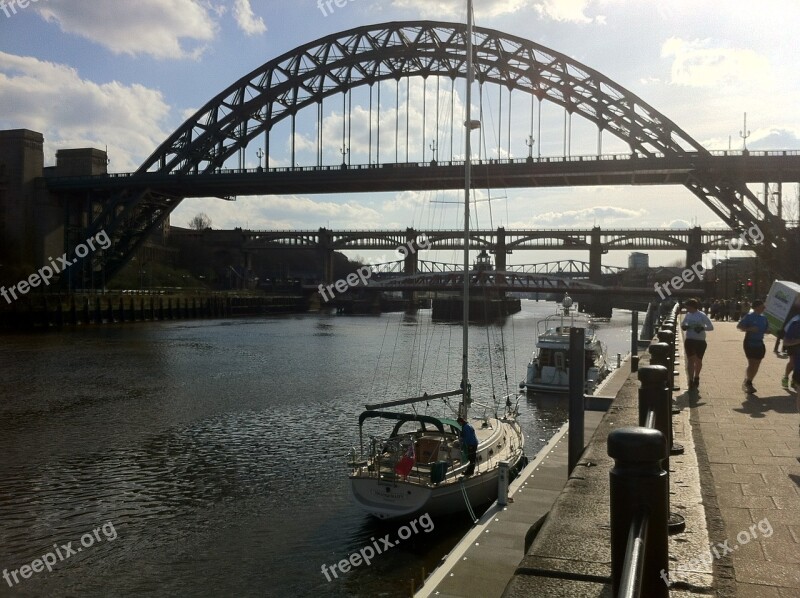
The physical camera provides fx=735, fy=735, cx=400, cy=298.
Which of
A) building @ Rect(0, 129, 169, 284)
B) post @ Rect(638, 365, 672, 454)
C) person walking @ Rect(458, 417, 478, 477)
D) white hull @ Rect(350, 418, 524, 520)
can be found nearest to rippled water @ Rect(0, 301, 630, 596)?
white hull @ Rect(350, 418, 524, 520)

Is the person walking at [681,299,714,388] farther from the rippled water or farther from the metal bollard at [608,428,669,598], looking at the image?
the metal bollard at [608,428,669,598]

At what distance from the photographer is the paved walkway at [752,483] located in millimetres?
4758

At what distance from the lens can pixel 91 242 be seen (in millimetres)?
76000

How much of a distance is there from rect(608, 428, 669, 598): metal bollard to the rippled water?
34.1 feet

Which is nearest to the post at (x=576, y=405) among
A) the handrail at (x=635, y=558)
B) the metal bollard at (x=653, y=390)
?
the metal bollard at (x=653, y=390)

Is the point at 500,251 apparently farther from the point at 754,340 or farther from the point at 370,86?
the point at 754,340

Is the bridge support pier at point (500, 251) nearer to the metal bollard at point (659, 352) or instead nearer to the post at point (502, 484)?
the post at point (502, 484)

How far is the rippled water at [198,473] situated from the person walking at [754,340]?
642cm

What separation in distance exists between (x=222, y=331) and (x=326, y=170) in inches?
756

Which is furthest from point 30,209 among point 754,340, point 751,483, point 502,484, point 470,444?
point 751,483

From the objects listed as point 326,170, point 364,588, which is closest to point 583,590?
point 364,588

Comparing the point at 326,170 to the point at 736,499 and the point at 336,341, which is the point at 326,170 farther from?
the point at 736,499

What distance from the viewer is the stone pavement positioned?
4754 millimetres

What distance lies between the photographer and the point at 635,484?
2.90 m
